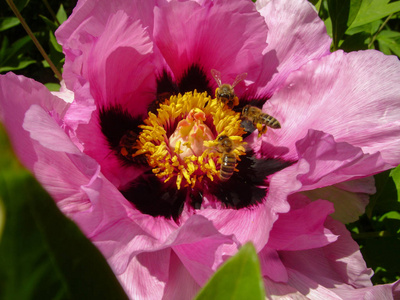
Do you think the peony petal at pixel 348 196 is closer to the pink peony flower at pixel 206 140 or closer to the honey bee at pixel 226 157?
the pink peony flower at pixel 206 140

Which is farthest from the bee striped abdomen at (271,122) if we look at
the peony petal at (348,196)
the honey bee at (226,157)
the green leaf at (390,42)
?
the green leaf at (390,42)

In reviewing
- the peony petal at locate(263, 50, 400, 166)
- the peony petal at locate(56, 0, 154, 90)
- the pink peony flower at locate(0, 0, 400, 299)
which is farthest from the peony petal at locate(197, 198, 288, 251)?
the peony petal at locate(56, 0, 154, 90)

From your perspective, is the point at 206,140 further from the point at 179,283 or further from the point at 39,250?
the point at 39,250

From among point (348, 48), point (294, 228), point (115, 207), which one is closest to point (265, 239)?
point (294, 228)

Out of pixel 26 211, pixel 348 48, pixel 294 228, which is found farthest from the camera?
pixel 348 48

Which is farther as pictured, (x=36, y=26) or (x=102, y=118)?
(x=36, y=26)

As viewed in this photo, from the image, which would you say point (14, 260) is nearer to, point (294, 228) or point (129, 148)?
point (294, 228)

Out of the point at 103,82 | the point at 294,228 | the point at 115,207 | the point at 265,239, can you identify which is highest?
the point at 103,82
